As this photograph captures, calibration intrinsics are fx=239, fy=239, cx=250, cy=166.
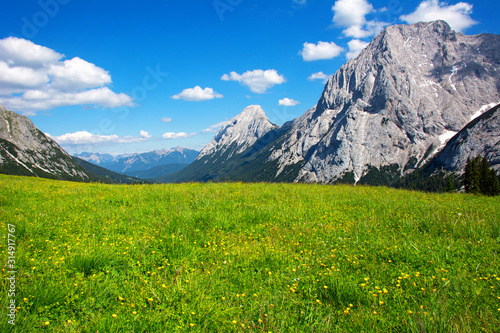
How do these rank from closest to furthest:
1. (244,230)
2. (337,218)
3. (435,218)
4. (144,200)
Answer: (244,230)
(435,218)
(337,218)
(144,200)

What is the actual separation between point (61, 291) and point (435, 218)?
1077cm

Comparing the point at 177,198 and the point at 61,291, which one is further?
the point at 177,198

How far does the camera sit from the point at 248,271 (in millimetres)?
5406

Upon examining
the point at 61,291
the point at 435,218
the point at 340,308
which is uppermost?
the point at 435,218

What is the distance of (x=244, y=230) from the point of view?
7.94m

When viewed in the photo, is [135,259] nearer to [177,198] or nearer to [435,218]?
[177,198]

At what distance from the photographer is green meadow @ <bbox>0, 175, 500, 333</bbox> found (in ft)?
12.6

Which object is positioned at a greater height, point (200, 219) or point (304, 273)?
point (200, 219)

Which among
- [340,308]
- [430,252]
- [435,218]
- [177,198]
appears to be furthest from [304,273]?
[177,198]

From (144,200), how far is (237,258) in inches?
295

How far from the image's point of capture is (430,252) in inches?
237

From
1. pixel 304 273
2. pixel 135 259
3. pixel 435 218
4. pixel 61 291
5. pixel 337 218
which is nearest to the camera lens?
pixel 61 291

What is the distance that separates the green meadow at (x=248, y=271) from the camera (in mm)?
3834

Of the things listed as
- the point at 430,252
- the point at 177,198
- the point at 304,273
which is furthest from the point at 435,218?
the point at 177,198
